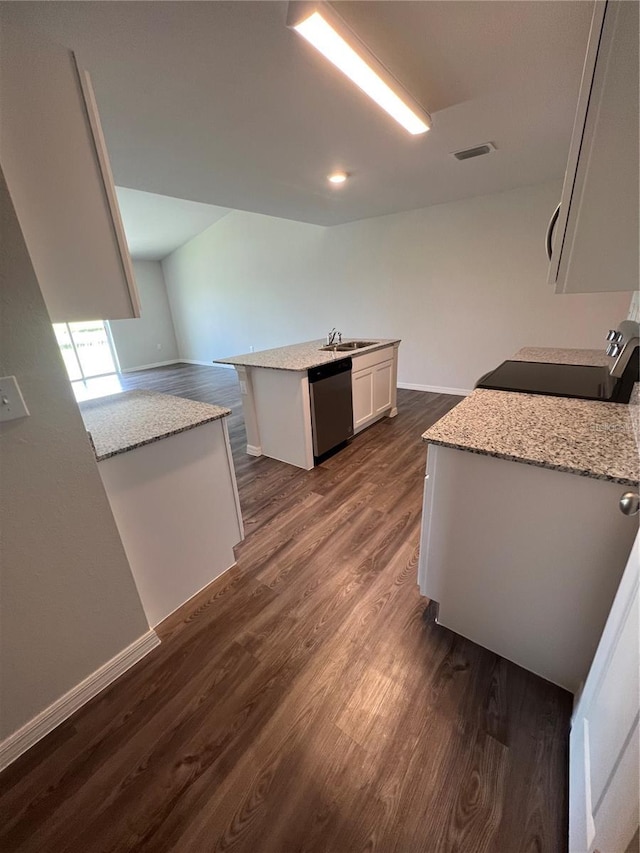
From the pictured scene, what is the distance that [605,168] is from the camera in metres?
0.88

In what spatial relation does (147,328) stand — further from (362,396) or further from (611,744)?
(611,744)

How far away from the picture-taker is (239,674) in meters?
1.39

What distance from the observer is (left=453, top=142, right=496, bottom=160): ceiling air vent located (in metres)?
2.50

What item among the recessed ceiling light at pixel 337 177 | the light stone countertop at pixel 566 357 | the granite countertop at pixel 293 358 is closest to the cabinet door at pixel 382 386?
the granite countertop at pixel 293 358

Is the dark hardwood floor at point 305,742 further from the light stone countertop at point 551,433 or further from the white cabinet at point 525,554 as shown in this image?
the light stone countertop at point 551,433

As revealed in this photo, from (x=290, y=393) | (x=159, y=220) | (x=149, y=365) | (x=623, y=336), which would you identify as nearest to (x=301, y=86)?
(x=290, y=393)

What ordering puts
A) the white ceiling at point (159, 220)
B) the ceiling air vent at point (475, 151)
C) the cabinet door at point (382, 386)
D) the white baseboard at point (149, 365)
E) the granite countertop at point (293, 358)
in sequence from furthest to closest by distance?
the white baseboard at point (149, 365) < the white ceiling at point (159, 220) < the cabinet door at point (382, 386) < the granite countertop at point (293, 358) < the ceiling air vent at point (475, 151)

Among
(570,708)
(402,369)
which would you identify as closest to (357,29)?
(570,708)

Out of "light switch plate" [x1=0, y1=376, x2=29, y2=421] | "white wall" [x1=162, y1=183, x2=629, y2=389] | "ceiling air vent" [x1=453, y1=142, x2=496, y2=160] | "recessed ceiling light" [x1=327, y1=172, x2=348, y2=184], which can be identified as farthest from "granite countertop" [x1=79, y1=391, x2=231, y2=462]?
"white wall" [x1=162, y1=183, x2=629, y2=389]

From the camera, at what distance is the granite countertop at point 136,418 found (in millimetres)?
1376

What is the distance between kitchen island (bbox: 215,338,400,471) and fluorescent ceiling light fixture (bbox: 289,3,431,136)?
158cm

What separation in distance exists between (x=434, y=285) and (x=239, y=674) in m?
4.75

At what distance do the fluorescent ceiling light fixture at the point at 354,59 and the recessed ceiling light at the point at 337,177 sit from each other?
114cm

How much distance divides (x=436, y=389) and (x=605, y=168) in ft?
14.0
